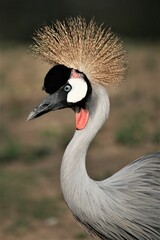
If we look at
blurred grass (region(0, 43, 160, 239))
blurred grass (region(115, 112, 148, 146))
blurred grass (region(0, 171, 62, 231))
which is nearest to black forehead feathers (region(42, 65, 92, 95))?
blurred grass (region(0, 43, 160, 239))

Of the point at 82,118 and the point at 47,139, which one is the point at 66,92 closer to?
the point at 82,118

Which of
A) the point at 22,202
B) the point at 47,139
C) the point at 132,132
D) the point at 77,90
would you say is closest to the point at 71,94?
the point at 77,90

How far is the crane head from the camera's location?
2.61m

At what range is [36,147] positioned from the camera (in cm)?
580

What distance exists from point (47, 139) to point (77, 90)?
137 inches

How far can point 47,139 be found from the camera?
6062 mm

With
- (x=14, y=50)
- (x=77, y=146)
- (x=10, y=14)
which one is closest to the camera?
(x=77, y=146)

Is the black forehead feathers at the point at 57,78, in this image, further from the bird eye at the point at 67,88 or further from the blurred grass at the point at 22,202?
the blurred grass at the point at 22,202

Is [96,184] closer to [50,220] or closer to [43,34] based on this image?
[43,34]

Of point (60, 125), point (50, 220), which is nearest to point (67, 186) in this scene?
point (50, 220)

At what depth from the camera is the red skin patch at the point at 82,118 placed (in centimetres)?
262

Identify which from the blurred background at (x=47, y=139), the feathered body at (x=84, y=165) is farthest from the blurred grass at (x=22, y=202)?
the feathered body at (x=84, y=165)

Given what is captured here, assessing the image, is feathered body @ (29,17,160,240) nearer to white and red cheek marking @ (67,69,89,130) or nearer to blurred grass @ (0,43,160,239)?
white and red cheek marking @ (67,69,89,130)

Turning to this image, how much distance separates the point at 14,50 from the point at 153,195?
762 centimetres
